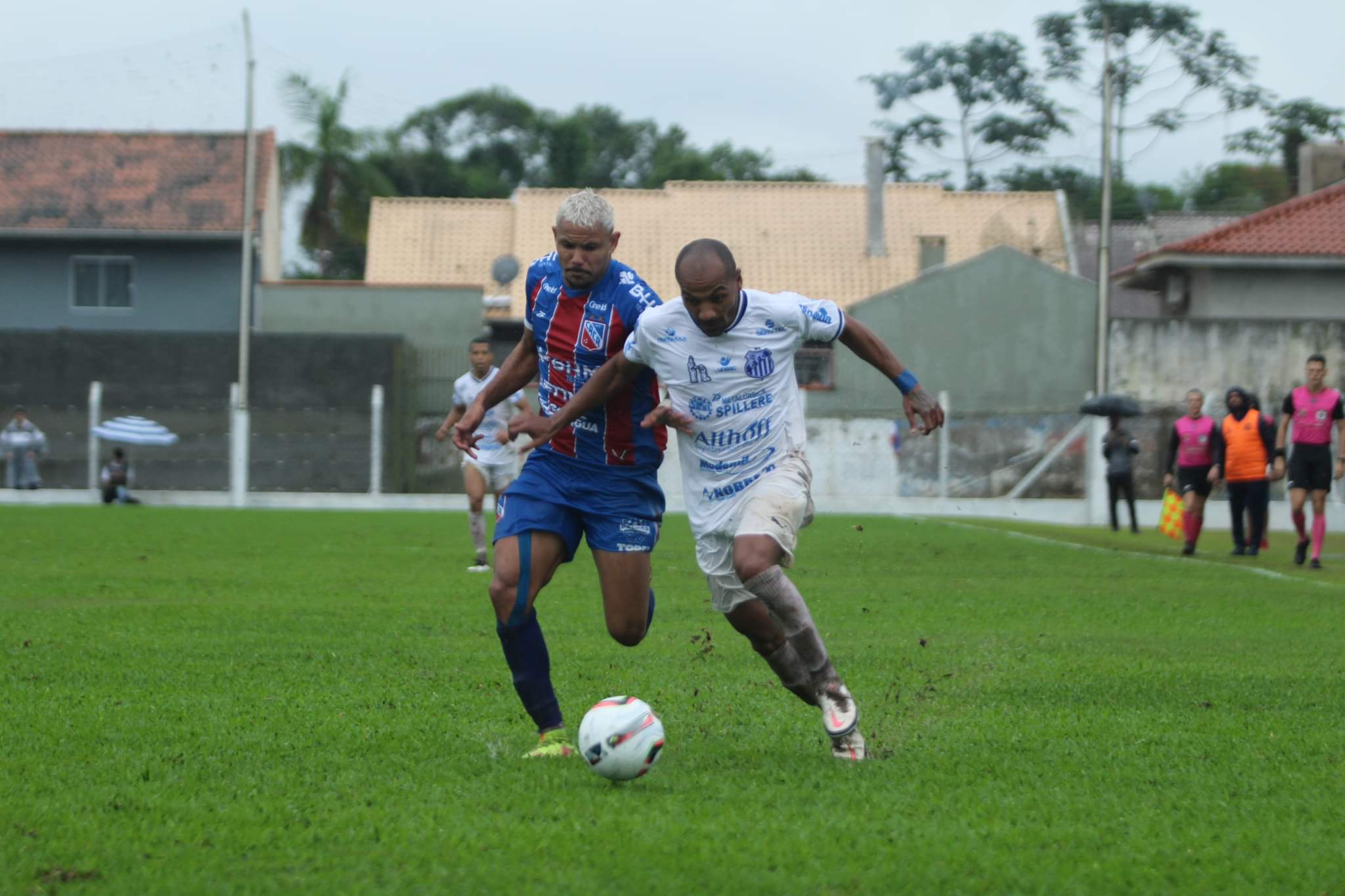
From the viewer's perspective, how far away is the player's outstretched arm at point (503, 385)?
6.34 meters

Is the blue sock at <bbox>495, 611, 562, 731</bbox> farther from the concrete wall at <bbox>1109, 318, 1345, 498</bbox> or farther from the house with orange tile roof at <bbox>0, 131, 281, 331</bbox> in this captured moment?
the house with orange tile roof at <bbox>0, 131, 281, 331</bbox>

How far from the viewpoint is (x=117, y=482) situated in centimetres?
2833

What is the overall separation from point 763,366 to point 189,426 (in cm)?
2499

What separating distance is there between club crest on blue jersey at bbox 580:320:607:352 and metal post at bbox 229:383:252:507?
23.9 meters

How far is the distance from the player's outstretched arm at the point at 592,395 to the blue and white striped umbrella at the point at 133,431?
2420 centimetres

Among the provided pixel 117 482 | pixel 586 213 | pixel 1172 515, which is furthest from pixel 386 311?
pixel 586 213

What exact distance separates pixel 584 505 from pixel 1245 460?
45.6 ft

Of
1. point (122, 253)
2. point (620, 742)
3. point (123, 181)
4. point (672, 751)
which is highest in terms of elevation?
point (123, 181)

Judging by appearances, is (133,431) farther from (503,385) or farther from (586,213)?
(586,213)

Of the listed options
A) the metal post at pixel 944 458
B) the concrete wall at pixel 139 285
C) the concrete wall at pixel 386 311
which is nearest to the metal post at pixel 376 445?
the concrete wall at pixel 386 311

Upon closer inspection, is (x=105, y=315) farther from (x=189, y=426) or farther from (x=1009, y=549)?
(x=1009, y=549)

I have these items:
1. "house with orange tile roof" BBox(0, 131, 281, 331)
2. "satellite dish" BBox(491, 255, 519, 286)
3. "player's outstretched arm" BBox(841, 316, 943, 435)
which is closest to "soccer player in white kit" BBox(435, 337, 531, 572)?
"player's outstretched arm" BBox(841, 316, 943, 435)

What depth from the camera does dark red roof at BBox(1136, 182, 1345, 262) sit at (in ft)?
112

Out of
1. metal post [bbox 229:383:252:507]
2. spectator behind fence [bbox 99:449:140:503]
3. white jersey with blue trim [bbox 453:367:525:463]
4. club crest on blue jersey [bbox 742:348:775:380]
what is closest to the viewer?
club crest on blue jersey [bbox 742:348:775:380]
